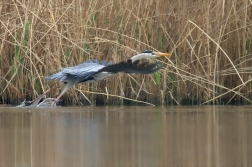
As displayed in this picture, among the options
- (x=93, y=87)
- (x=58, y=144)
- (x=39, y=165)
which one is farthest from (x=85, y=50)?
(x=39, y=165)

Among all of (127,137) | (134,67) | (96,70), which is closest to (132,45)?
(96,70)

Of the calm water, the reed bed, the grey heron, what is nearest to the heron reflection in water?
the grey heron

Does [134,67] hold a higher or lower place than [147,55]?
lower

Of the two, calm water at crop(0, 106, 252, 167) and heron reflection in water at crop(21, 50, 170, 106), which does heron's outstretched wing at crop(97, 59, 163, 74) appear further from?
calm water at crop(0, 106, 252, 167)

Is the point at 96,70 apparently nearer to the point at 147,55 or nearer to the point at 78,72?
the point at 78,72

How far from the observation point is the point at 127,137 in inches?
220

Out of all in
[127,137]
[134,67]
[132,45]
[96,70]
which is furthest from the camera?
[132,45]

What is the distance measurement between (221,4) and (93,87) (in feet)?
6.49

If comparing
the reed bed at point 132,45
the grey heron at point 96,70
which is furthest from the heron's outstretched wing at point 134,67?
the reed bed at point 132,45

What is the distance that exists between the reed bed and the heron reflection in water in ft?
0.87

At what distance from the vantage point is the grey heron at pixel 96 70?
26.8 ft

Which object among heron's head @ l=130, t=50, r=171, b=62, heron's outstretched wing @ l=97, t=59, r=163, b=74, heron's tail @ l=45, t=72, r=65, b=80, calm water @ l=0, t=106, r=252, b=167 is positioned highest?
heron's head @ l=130, t=50, r=171, b=62

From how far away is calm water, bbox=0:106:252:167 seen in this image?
4410 millimetres

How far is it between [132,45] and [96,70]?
97 cm
